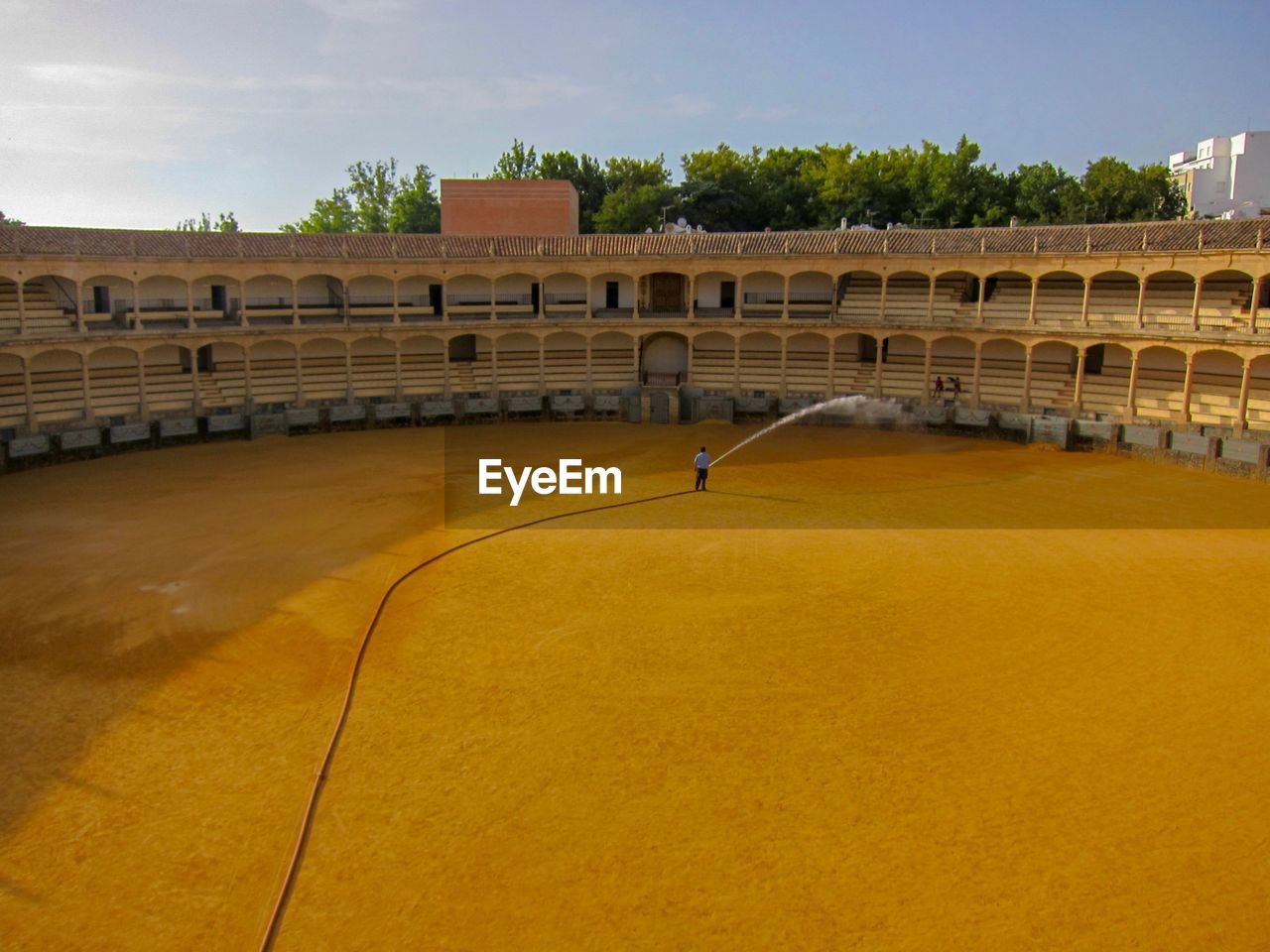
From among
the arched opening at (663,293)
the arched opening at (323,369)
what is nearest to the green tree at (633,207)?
the arched opening at (663,293)

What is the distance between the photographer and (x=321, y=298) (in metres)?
40.5

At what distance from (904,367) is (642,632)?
2763 centimetres

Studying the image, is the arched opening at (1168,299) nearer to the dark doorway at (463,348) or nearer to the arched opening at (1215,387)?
A: the arched opening at (1215,387)

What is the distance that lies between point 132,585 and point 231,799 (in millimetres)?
8352

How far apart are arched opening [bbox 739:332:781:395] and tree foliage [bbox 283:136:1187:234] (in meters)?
15.8

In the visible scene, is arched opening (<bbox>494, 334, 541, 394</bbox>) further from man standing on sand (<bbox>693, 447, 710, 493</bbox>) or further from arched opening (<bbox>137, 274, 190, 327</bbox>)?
man standing on sand (<bbox>693, 447, 710, 493</bbox>)

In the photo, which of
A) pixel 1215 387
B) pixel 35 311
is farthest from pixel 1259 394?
pixel 35 311

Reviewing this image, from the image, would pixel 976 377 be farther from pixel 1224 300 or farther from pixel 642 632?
pixel 642 632

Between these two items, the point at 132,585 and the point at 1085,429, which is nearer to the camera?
the point at 132,585

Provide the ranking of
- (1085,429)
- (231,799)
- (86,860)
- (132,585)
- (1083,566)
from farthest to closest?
(1085,429), (1083,566), (132,585), (231,799), (86,860)

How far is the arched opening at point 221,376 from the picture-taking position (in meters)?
35.8

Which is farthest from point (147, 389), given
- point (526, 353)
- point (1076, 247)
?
point (1076, 247)

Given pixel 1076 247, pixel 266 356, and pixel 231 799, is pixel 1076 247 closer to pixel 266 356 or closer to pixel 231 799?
pixel 266 356

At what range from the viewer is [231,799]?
35.9ft
